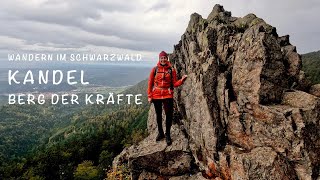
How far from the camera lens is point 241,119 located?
25.4 meters

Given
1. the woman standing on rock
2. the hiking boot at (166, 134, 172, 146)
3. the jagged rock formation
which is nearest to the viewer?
the jagged rock formation

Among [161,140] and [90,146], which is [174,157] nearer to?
[161,140]

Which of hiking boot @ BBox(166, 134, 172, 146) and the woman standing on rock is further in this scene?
hiking boot @ BBox(166, 134, 172, 146)

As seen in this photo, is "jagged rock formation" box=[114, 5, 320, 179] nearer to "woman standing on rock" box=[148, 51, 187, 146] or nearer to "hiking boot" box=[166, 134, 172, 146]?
"hiking boot" box=[166, 134, 172, 146]

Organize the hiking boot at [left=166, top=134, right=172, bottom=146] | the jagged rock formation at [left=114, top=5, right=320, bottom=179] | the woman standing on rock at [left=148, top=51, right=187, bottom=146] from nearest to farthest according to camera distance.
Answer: the jagged rock formation at [left=114, top=5, right=320, bottom=179] < the woman standing on rock at [left=148, top=51, right=187, bottom=146] < the hiking boot at [left=166, top=134, right=172, bottom=146]

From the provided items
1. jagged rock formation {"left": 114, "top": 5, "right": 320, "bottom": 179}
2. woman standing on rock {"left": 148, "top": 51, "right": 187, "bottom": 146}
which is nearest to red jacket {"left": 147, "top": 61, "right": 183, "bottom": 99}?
woman standing on rock {"left": 148, "top": 51, "right": 187, "bottom": 146}

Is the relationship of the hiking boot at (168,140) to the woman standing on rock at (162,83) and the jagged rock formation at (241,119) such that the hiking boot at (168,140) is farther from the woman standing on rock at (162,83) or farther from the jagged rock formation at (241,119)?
the woman standing on rock at (162,83)

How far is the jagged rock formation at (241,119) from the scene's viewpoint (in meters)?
22.2

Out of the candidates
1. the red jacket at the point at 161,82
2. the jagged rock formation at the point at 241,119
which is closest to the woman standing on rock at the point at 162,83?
the red jacket at the point at 161,82

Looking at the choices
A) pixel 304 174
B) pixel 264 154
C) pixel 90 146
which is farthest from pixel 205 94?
pixel 90 146

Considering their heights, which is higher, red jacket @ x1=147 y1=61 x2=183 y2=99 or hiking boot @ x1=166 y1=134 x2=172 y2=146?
red jacket @ x1=147 y1=61 x2=183 y2=99

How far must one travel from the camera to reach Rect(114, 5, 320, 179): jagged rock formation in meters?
22.2

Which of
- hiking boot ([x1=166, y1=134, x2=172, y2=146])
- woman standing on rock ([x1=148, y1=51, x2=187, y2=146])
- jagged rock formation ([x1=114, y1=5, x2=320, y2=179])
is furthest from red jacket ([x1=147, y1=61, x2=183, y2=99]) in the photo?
hiking boot ([x1=166, y1=134, x2=172, y2=146])

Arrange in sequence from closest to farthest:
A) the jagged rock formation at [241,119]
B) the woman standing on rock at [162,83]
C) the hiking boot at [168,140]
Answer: the jagged rock formation at [241,119]
the woman standing on rock at [162,83]
the hiking boot at [168,140]
